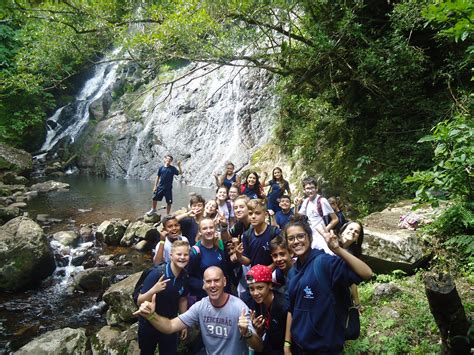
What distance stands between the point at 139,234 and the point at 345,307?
29.1ft

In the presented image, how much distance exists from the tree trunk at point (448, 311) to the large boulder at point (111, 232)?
31.2 feet

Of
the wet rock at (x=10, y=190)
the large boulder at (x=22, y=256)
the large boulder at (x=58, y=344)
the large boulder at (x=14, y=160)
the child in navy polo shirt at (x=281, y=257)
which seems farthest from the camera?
the large boulder at (x=14, y=160)

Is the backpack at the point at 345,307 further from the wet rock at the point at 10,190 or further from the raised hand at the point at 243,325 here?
the wet rock at the point at 10,190

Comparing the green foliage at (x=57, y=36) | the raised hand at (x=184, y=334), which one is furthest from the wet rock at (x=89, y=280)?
the green foliage at (x=57, y=36)

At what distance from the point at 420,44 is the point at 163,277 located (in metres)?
9.41

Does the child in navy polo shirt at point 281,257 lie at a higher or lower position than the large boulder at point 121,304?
higher

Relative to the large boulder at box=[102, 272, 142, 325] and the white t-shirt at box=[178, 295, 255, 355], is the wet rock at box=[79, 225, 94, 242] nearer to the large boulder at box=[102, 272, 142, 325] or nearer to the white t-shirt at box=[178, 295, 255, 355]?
the large boulder at box=[102, 272, 142, 325]

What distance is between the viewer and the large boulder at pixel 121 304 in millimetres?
5898

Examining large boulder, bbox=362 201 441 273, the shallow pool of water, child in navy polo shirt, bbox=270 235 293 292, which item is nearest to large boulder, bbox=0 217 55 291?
the shallow pool of water

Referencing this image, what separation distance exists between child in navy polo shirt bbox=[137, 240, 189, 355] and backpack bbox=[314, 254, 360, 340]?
156cm

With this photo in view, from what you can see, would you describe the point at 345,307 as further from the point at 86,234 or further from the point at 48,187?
the point at 48,187

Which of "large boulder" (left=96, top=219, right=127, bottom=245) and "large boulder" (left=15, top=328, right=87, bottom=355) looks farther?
"large boulder" (left=96, top=219, right=127, bottom=245)

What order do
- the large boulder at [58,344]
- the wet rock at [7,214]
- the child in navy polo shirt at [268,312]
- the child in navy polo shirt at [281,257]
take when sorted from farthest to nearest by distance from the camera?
the wet rock at [7,214] < the large boulder at [58,344] < the child in navy polo shirt at [281,257] < the child in navy polo shirt at [268,312]

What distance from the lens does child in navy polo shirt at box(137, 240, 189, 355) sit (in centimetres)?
361
